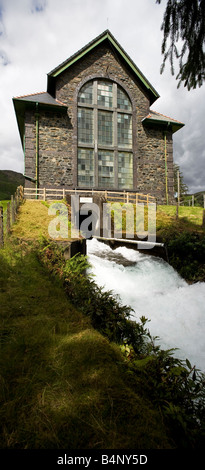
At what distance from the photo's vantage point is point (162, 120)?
64.6 ft

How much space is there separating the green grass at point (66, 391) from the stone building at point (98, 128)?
15.0 m

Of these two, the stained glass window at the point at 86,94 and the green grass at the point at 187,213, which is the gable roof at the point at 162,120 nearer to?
the stained glass window at the point at 86,94

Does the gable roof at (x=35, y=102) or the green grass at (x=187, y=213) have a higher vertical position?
the gable roof at (x=35, y=102)

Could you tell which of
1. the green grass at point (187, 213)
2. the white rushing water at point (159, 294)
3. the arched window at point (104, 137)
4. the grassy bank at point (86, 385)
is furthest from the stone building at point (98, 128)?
the grassy bank at point (86, 385)

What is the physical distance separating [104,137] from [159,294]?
50.6 ft

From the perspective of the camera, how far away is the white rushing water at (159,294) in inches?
193

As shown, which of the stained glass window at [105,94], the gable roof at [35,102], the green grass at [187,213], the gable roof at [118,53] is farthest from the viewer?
the stained glass window at [105,94]

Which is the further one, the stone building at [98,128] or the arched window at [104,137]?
the arched window at [104,137]

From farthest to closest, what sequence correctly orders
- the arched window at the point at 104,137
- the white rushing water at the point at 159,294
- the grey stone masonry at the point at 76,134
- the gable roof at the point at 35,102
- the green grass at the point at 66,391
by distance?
the arched window at the point at 104,137
the grey stone masonry at the point at 76,134
the gable roof at the point at 35,102
the white rushing water at the point at 159,294
the green grass at the point at 66,391

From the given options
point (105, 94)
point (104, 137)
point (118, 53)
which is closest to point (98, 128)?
point (104, 137)

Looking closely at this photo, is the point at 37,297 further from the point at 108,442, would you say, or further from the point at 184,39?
the point at 184,39

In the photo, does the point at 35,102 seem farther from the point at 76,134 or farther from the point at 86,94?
the point at 86,94

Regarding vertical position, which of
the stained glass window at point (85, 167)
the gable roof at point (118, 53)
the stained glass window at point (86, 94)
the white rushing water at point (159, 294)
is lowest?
the white rushing water at point (159, 294)
